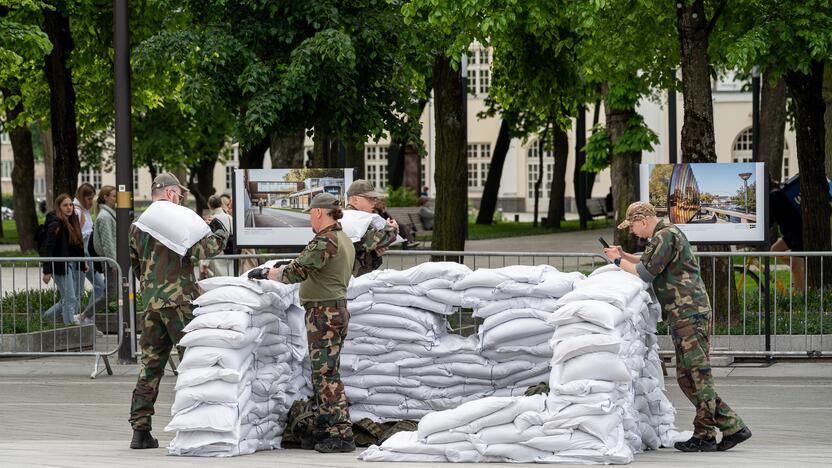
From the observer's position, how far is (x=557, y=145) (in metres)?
44.0

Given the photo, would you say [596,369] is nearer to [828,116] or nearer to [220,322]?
[220,322]

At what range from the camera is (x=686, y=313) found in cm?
947

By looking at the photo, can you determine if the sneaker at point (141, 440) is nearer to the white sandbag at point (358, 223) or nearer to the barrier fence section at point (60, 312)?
the white sandbag at point (358, 223)

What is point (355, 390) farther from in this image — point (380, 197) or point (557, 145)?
point (557, 145)

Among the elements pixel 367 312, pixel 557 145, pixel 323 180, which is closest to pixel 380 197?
pixel 367 312

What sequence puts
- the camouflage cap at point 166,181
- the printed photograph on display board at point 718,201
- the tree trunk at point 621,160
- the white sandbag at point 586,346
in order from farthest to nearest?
1. the tree trunk at point 621,160
2. the printed photograph on display board at point 718,201
3. the camouflage cap at point 166,181
4. the white sandbag at point 586,346

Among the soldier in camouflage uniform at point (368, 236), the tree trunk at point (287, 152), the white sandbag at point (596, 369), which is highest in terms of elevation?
the tree trunk at point (287, 152)

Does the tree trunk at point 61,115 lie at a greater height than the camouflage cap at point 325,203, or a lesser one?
greater

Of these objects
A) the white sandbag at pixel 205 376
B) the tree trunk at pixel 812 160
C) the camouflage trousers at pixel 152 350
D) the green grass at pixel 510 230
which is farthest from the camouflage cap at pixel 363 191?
the green grass at pixel 510 230

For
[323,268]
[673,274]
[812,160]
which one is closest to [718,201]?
[812,160]

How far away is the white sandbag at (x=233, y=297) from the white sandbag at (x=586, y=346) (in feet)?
6.77

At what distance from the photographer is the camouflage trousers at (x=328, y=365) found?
30.8 ft

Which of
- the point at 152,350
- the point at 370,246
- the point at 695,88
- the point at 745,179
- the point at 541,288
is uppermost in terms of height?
the point at 695,88

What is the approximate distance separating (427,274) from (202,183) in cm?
4487
